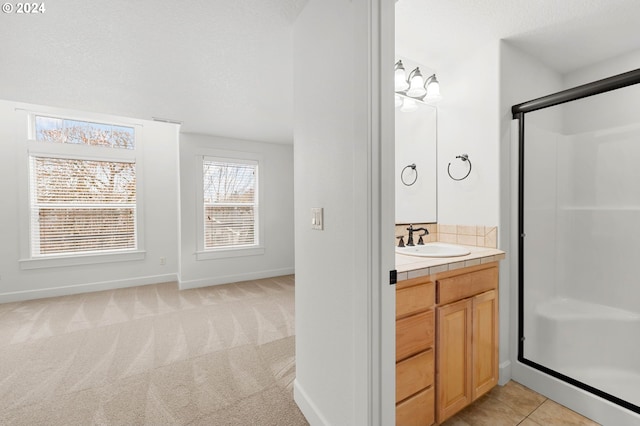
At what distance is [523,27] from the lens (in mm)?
1849

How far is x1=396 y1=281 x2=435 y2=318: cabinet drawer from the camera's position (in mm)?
1314

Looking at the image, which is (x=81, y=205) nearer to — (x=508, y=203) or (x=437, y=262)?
(x=437, y=262)

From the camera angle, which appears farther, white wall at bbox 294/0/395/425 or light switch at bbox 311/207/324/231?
light switch at bbox 311/207/324/231

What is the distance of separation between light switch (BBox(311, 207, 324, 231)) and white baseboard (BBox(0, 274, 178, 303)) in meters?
4.11

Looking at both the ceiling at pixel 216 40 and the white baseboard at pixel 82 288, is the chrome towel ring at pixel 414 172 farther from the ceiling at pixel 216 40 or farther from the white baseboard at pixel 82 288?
the white baseboard at pixel 82 288

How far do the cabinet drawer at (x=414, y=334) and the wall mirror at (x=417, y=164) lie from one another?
99 centimetres

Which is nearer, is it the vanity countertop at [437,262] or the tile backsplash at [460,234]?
the vanity countertop at [437,262]

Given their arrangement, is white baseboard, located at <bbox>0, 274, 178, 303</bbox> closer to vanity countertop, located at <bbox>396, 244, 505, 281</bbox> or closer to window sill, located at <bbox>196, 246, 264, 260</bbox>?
window sill, located at <bbox>196, 246, 264, 260</bbox>

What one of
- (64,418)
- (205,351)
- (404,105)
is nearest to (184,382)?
(205,351)

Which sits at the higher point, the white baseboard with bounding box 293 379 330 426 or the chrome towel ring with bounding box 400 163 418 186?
the chrome towel ring with bounding box 400 163 418 186

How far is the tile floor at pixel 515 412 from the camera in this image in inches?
63.2
